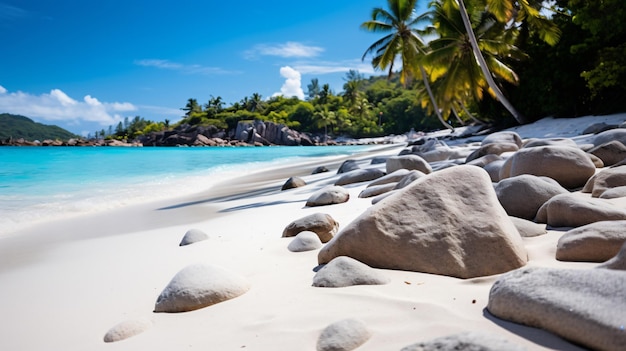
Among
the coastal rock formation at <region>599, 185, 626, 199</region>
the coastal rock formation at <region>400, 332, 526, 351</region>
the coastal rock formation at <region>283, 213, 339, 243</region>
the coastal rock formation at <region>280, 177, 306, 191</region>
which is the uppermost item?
the coastal rock formation at <region>599, 185, 626, 199</region>

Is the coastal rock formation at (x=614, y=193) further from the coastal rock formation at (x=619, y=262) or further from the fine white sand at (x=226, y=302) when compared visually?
the coastal rock formation at (x=619, y=262)

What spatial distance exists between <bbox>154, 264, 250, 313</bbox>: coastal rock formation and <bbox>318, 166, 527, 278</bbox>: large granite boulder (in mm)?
687

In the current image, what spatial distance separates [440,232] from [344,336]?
3.56 feet

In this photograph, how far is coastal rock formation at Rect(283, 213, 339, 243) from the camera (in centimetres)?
365

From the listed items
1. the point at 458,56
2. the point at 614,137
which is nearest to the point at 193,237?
the point at 614,137

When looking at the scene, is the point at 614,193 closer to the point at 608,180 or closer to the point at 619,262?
the point at 608,180

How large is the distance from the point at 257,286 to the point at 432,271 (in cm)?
108

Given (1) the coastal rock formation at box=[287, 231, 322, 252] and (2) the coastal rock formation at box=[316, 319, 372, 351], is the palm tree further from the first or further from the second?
(2) the coastal rock formation at box=[316, 319, 372, 351]

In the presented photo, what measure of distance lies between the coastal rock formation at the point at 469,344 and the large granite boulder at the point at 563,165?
3632 millimetres

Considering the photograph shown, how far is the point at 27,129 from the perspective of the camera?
165500 mm

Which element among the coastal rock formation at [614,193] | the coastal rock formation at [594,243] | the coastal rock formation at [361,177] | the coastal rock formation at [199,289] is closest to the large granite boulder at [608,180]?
the coastal rock formation at [614,193]

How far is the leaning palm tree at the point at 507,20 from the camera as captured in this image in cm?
1550

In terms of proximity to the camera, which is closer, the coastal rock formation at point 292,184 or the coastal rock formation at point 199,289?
the coastal rock formation at point 199,289

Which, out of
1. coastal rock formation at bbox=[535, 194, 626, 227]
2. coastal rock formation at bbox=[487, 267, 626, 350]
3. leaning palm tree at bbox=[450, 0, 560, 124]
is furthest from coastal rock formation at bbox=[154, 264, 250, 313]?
leaning palm tree at bbox=[450, 0, 560, 124]
